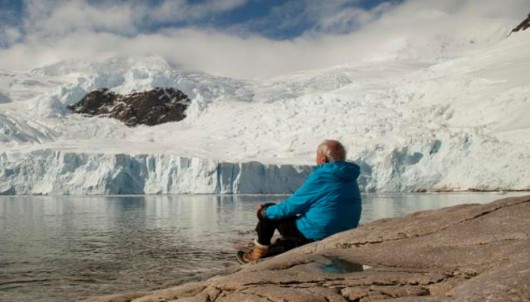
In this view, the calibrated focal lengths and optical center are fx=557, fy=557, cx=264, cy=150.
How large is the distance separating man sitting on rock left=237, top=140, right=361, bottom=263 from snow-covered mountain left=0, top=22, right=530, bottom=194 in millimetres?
31369

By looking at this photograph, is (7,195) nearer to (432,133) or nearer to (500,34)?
(432,133)

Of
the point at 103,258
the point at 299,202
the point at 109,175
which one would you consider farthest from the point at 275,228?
the point at 109,175

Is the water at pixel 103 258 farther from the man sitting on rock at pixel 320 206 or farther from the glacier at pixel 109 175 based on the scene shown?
the glacier at pixel 109 175

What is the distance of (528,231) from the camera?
133 inches

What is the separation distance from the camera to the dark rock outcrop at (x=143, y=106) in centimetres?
7694

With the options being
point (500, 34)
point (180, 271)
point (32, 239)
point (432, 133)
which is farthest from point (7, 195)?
point (500, 34)

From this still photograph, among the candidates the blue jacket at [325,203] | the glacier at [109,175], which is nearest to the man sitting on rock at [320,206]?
the blue jacket at [325,203]

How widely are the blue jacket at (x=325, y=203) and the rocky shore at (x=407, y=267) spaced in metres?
0.34

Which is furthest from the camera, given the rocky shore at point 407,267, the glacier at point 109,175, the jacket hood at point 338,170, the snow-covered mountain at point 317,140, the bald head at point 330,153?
the glacier at point 109,175

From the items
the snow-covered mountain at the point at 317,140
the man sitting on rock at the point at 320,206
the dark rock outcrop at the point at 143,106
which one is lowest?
the man sitting on rock at the point at 320,206

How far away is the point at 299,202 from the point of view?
14.7 feet

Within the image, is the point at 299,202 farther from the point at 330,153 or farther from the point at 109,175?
the point at 109,175

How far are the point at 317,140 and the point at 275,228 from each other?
1716 inches

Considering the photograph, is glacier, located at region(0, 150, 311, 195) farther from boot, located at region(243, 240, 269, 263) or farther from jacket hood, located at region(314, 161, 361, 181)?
jacket hood, located at region(314, 161, 361, 181)
